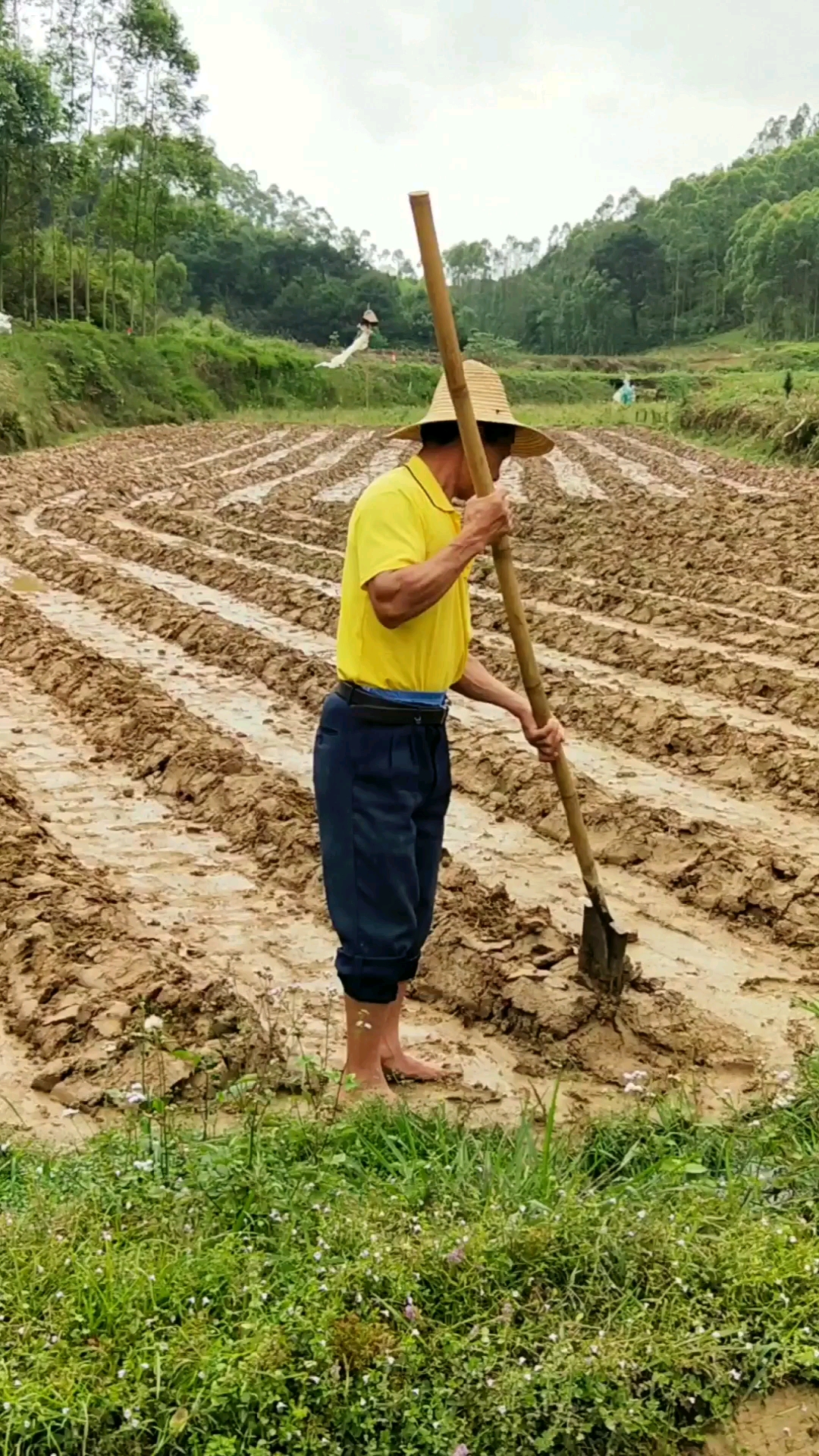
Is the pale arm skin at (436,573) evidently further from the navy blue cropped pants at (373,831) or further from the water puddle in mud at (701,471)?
the water puddle in mud at (701,471)

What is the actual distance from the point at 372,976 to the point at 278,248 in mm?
66090

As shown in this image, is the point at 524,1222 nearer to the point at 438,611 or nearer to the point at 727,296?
the point at 438,611

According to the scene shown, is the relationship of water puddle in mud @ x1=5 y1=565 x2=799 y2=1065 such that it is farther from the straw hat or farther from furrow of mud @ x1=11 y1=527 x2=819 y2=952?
the straw hat

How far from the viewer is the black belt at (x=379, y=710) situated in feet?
9.84

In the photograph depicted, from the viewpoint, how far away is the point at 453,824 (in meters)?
5.54

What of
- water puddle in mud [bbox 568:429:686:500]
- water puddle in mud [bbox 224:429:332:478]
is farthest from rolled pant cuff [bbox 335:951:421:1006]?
water puddle in mud [bbox 224:429:332:478]

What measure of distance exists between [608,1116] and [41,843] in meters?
2.76

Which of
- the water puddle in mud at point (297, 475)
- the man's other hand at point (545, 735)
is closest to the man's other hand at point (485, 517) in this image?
the man's other hand at point (545, 735)

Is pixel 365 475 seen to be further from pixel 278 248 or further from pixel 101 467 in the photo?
pixel 278 248

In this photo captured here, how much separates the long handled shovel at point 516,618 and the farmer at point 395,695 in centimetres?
8

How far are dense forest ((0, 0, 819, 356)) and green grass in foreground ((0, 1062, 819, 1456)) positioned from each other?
30.2 m

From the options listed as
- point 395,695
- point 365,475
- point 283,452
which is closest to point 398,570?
point 395,695

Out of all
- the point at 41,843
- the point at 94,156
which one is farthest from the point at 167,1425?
the point at 94,156

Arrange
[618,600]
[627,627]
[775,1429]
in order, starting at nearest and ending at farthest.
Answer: [775,1429], [627,627], [618,600]
